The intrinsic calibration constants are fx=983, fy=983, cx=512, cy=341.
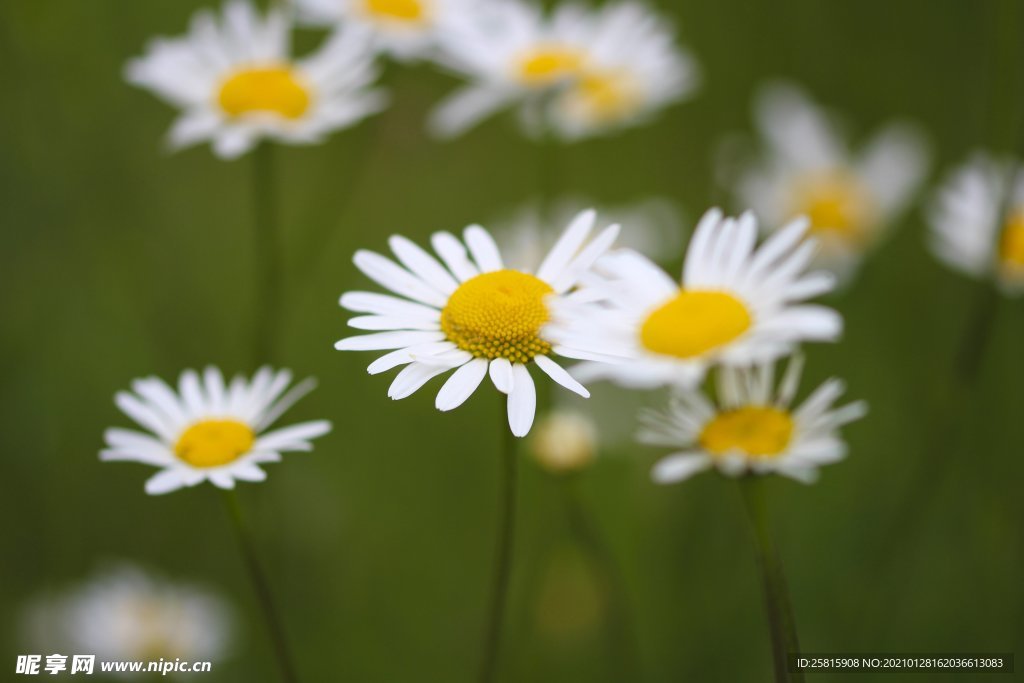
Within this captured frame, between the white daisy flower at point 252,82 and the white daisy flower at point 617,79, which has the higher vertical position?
the white daisy flower at point 617,79

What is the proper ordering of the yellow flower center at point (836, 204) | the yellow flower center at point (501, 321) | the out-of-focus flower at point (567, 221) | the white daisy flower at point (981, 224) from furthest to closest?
the yellow flower center at point (836, 204) < the out-of-focus flower at point (567, 221) < the white daisy flower at point (981, 224) < the yellow flower center at point (501, 321)

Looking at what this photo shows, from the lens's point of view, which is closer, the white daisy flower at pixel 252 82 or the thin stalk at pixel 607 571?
the thin stalk at pixel 607 571

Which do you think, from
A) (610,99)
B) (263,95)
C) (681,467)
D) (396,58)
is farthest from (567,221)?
(681,467)

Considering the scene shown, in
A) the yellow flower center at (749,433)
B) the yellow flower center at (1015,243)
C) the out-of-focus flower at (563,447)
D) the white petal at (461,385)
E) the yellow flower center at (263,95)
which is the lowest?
the yellow flower center at (749,433)

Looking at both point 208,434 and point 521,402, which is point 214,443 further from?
point 521,402

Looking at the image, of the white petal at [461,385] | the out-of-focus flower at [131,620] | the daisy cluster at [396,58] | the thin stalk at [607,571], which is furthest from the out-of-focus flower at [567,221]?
the out-of-focus flower at [131,620]

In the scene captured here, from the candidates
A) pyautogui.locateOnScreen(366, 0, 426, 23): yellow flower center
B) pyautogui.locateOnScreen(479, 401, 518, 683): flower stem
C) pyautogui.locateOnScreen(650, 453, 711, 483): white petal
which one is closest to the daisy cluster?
pyautogui.locateOnScreen(366, 0, 426, 23): yellow flower center

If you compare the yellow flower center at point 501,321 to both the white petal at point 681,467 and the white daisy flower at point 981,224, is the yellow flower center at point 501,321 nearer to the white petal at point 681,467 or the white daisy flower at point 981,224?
the white petal at point 681,467

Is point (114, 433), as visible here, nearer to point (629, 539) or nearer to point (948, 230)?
point (629, 539)
